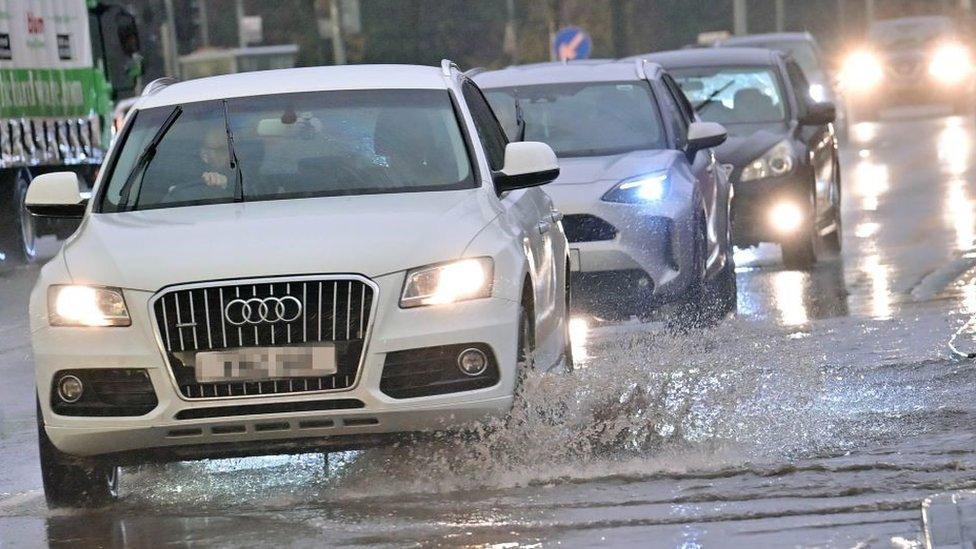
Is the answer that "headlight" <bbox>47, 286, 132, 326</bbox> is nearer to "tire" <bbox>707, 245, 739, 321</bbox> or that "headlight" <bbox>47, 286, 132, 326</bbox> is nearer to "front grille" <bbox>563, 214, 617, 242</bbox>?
"front grille" <bbox>563, 214, 617, 242</bbox>

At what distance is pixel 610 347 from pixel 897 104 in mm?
35954

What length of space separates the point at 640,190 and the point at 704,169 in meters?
1.13

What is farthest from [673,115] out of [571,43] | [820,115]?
[571,43]

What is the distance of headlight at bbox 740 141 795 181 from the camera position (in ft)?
51.3

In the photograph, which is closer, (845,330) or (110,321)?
(110,321)

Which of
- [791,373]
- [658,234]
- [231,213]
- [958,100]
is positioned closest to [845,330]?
[658,234]

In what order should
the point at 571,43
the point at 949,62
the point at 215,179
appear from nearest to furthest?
the point at 215,179
the point at 571,43
the point at 949,62

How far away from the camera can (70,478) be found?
7477 millimetres

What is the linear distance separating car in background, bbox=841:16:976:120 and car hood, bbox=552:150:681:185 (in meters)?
33.4

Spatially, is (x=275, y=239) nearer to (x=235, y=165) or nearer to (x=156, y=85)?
(x=235, y=165)

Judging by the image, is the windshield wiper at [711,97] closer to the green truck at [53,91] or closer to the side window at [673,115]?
the side window at [673,115]

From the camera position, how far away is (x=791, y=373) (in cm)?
991

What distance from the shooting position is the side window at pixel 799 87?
16.8 metres

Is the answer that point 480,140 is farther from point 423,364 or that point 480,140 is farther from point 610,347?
point 610,347
